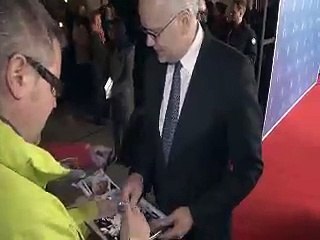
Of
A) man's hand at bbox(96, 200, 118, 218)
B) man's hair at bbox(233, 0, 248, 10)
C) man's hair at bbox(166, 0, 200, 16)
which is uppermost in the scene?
man's hair at bbox(166, 0, 200, 16)

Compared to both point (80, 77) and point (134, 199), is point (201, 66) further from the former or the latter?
point (80, 77)

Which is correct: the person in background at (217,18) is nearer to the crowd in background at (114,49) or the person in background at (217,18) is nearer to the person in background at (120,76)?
the crowd in background at (114,49)

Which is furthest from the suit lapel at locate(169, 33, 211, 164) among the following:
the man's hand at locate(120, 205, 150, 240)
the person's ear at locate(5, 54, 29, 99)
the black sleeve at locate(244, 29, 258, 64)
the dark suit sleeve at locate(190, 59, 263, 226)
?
the black sleeve at locate(244, 29, 258, 64)

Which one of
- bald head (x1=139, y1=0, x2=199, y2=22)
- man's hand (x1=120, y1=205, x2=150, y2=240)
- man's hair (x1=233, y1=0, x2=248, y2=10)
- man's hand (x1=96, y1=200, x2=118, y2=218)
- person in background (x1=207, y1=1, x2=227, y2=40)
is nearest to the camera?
man's hand (x1=120, y1=205, x2=150, y2=240)

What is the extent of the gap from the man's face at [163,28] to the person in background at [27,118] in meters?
0.64

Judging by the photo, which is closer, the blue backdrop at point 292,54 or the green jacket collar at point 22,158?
the green jacket collar at point 22,158

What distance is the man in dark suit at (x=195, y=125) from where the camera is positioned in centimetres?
176

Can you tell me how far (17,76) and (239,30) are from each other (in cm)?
308

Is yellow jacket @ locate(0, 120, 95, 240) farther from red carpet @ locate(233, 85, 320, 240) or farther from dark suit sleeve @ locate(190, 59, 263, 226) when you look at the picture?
red carpet @ locate(233, 85, 320, 240)

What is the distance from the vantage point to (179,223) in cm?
179

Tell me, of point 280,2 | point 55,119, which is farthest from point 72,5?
point 280,2

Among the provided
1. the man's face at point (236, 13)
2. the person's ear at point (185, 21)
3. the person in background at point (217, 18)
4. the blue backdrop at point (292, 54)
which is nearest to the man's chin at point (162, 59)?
the person's ear at point (185, 21)

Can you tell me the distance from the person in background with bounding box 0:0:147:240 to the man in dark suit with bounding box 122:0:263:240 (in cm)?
68

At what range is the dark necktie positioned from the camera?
188 centimetres
